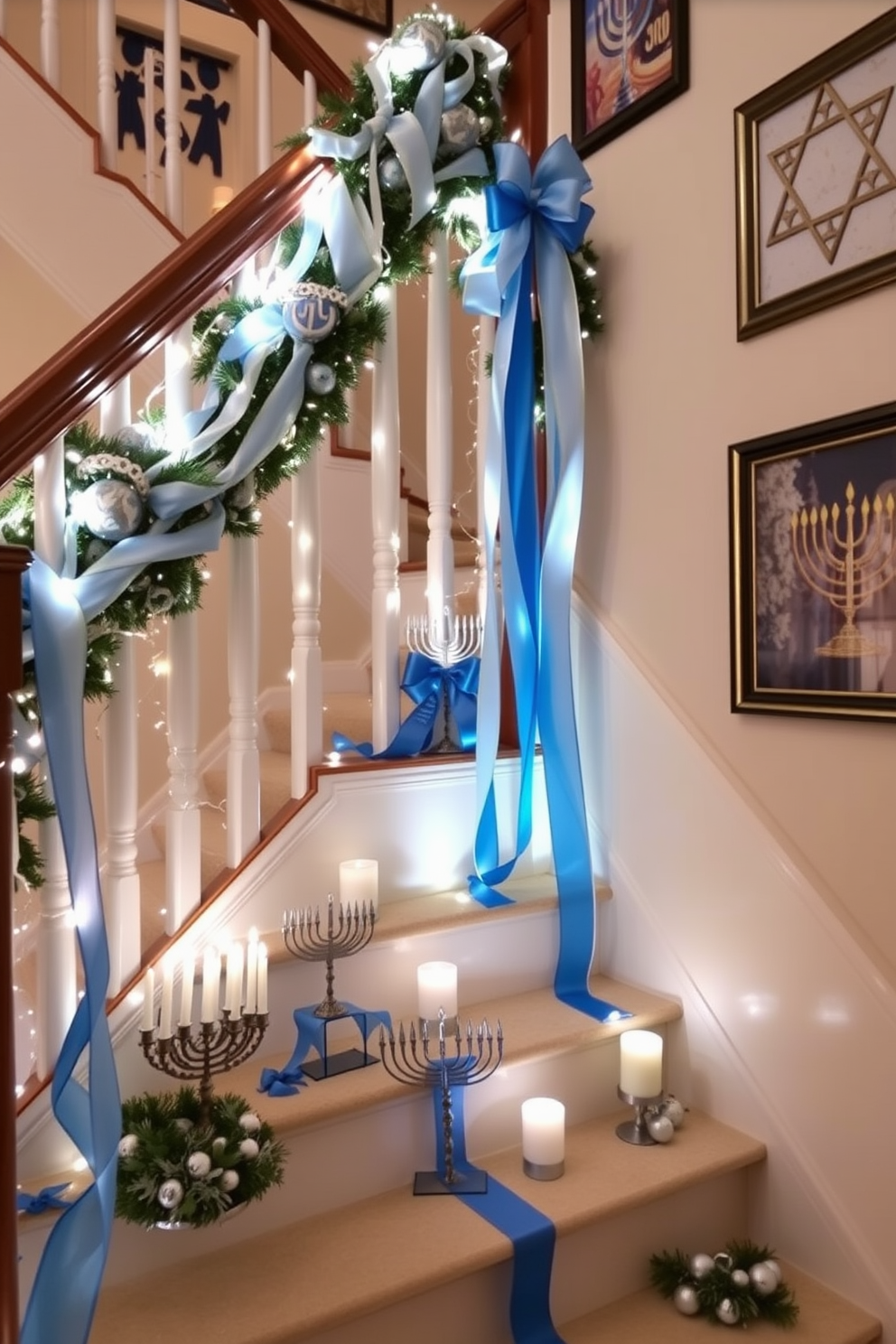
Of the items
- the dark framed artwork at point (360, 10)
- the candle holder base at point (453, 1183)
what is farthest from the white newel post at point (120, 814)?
the dark framed artwork at point (360, 10)

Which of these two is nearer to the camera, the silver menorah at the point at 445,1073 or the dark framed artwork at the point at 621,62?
the silver menorah at the point at 445,1073

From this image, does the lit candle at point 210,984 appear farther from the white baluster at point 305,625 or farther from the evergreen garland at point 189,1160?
the white baluster at point 305,625

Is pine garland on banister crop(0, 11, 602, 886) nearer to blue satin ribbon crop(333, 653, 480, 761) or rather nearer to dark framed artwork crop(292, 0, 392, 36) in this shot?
blue satin ribbon crop(333, 653, 480, 761)

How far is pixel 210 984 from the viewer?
1386mm

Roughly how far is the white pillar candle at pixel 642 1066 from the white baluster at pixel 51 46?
9.97 feet

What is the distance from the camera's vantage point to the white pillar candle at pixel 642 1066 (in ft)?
5.53

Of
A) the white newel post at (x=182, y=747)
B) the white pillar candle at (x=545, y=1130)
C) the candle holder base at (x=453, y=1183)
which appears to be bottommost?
the candle holder base at (x=453, y=1183)

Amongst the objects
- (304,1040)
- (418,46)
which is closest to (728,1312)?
(304,1040)

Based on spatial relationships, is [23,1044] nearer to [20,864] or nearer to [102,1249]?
[20,864]

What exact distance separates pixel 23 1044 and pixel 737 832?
1.50 m

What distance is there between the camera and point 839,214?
61.3 inches

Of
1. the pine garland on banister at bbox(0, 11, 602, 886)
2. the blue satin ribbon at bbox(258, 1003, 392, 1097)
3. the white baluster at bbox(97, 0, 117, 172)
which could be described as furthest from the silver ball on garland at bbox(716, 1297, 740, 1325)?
the white baluster at bbox(97, 0, 117, 172)

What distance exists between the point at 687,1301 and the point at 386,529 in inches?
56.0

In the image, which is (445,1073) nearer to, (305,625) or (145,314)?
(305,625)
